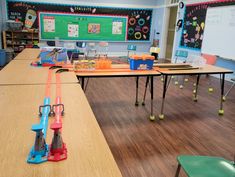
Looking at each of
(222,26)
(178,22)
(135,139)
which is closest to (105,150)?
(135,139)

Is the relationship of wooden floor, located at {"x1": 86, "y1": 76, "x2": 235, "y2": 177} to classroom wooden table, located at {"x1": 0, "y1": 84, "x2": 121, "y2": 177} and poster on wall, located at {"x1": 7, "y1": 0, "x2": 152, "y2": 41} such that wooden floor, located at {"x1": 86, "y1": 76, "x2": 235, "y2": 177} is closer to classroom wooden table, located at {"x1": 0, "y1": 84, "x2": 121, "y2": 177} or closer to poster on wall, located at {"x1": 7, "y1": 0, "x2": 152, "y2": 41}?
classroom wooden table, located at {"x1": 0, "y1": 84, "x2": 121, "y2": 177}

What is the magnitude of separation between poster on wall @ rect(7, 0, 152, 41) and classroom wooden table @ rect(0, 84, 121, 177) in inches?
297

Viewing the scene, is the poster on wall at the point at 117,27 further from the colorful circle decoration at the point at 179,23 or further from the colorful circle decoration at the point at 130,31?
the colorful circle decoration at the point at 179,23

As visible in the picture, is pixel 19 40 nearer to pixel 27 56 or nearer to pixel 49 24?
pixel 49 24

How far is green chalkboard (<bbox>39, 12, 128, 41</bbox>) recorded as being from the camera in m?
8.49

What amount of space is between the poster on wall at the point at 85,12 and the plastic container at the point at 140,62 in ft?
21.5

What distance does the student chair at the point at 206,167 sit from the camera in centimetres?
129

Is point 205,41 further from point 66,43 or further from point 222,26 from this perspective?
point 66,43

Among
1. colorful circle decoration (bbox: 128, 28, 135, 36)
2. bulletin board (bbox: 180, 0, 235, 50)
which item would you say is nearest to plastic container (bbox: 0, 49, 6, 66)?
colorful circle decoration (bbox: 128, 28, 135, 36)

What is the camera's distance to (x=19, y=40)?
315 inches

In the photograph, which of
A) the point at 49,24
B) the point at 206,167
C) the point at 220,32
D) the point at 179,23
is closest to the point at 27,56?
the point at 206,167

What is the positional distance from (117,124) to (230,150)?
1.41 metres

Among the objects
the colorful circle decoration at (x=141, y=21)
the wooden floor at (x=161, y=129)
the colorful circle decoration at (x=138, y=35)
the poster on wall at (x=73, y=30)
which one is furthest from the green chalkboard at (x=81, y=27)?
the wooden floor at (x=161, y=129)

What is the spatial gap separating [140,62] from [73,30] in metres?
6.50
